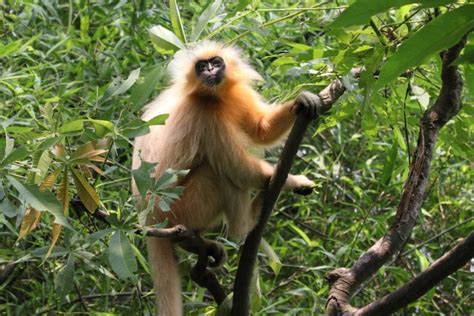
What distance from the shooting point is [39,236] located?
3.72 m

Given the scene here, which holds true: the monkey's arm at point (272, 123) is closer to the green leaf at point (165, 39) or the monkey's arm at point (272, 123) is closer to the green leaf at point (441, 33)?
the green leaf at point (165, 39)

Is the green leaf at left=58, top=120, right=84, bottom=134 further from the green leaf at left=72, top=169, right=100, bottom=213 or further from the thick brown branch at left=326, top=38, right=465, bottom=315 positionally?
the thick brown branch at left=326, top=38, right=465, bottom=315

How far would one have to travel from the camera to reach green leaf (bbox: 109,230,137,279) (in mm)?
2084

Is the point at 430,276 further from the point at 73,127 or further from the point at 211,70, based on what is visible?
the point at 211,70

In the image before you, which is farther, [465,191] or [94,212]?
[465,191]

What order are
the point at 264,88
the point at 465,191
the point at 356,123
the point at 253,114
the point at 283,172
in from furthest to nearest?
1. the point at 356,123
2. the point at 465,191
3. the point at 264,88
4. the point at 253,114
5. the point at 283,172

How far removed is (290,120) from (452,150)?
699 mm

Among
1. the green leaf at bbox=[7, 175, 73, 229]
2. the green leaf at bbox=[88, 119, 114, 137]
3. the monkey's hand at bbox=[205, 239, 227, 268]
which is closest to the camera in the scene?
the green leaf at bbox=[7, 175, 73, 229]

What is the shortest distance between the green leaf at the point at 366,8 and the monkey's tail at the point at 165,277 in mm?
2145

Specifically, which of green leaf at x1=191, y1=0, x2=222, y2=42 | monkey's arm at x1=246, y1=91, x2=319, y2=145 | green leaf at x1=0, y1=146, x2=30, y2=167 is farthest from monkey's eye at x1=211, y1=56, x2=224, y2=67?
green leaf at x1=0, y1=146, x2=30, y2=167

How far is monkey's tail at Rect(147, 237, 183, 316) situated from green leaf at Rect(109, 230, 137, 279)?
942 millimetres

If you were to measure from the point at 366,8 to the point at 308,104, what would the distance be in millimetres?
1630

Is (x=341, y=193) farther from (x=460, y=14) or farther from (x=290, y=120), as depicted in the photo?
(x=460, y=14)

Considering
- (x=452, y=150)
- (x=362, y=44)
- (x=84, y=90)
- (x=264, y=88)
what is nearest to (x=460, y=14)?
(x=362, y=44)
